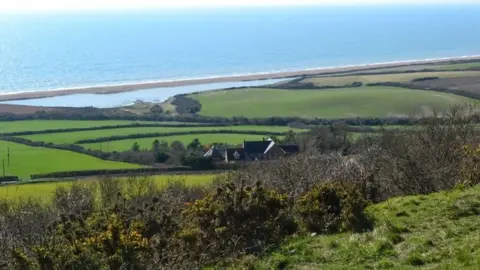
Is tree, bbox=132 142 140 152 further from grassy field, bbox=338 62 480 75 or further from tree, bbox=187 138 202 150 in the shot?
grassy field, bbox=338 62 480 75

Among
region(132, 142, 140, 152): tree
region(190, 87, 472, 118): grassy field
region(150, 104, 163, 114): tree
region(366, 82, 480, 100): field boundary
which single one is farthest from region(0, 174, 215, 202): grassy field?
region(366, 82, 480, 100): field boundary

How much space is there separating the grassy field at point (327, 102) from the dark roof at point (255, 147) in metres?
13.5

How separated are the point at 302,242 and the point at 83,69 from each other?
7792cm

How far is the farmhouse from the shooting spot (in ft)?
104

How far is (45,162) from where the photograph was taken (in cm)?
3303

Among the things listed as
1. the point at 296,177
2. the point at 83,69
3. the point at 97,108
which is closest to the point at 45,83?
the point at 83,69

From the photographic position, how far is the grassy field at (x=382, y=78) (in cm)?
6367

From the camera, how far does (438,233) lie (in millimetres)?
8578

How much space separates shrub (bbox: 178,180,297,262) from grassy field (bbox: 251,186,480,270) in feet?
1.60

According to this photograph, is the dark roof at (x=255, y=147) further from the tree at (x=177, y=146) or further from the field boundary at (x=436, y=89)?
the field boundary at (x=436, y=89)

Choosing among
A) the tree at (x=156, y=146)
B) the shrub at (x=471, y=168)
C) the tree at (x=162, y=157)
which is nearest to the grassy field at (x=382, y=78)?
the tree at (x=156, y=146)

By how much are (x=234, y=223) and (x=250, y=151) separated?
24323mm

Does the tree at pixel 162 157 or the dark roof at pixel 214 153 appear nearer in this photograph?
the tree at pixel 162 157

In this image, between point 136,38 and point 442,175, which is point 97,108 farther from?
point 136,38
